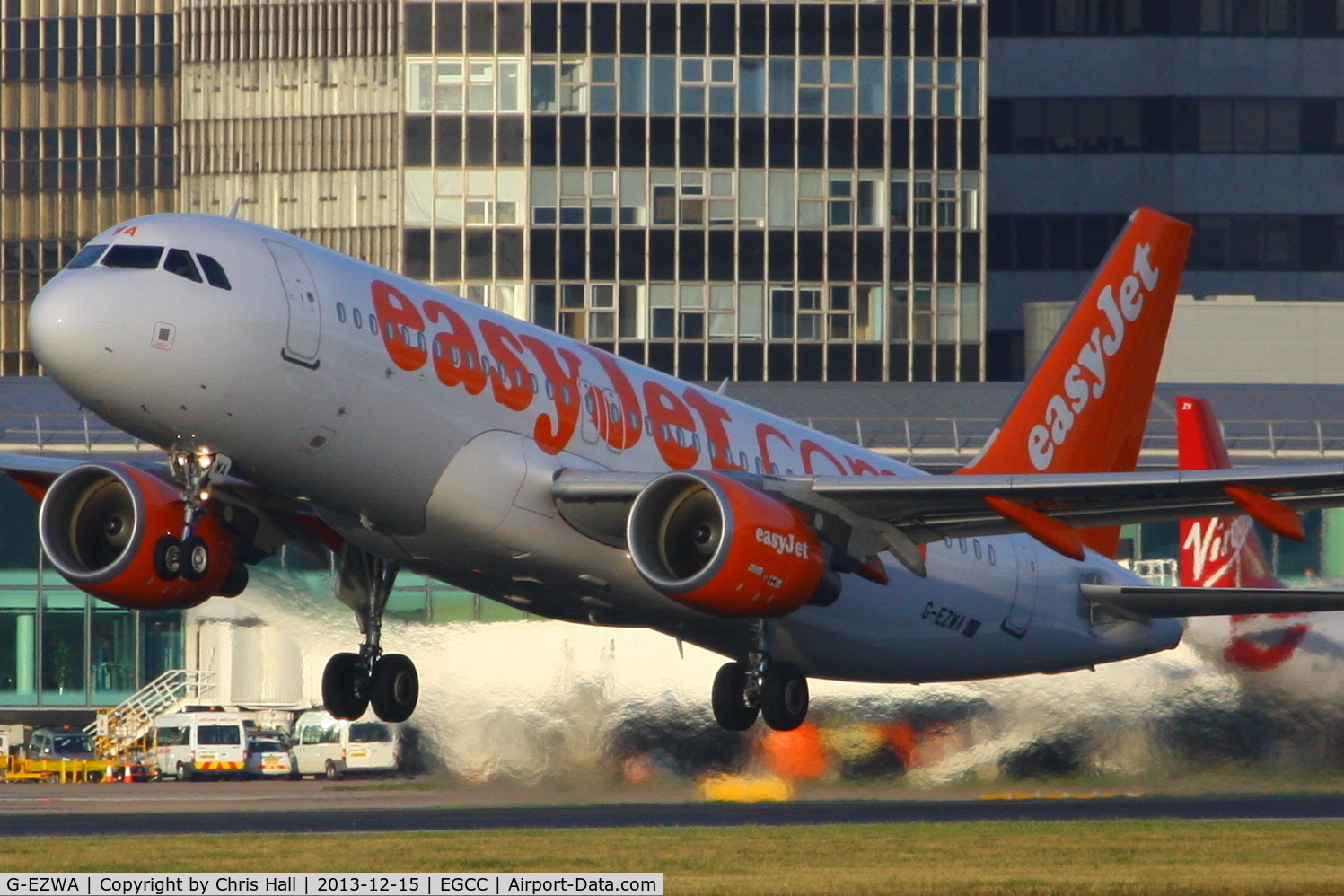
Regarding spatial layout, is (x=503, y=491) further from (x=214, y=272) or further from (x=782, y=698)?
(x=782, y=698)

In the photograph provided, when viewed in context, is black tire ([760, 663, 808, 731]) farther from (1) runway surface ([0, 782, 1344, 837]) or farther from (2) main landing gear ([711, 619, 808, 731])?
(1) runway surface ([0, 782, 1344, 837])

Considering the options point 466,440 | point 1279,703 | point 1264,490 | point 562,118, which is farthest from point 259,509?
point 562,118

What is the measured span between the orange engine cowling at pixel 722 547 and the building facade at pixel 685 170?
7356cm

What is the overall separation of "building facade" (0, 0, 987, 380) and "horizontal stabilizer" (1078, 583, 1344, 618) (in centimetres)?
6662

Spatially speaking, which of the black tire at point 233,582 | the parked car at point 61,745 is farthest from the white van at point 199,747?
the black tire at point 233,582

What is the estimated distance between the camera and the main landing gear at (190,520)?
3022 cm

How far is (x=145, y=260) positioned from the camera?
95.0 ft

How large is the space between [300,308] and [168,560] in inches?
158

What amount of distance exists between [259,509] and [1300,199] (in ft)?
330

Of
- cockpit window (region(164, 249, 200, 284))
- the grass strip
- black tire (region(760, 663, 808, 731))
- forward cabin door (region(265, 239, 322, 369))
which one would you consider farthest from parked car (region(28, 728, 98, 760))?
cockpit window (region(164, 249, 200, 284))

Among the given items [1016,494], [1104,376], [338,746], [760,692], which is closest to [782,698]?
[760,692]

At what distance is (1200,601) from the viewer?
39.0 metres

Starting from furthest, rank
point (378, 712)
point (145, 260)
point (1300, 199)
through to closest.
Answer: point (1300, 199) → point (378, 712) → point (145, 260)

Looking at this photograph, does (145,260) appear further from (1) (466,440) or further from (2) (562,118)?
(2) (562,118)
